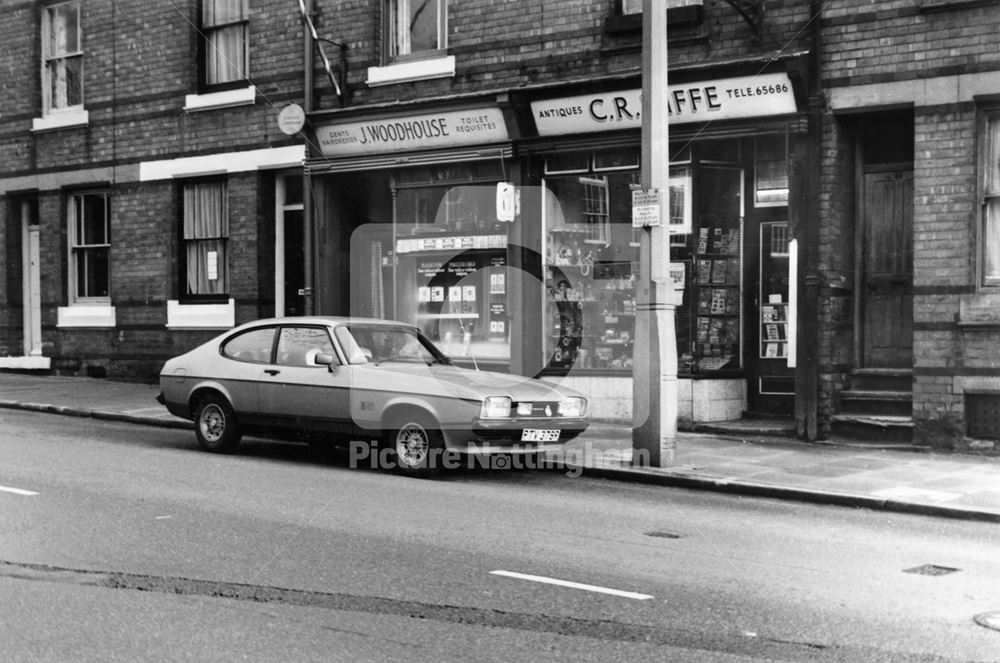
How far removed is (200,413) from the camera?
12.5 meters

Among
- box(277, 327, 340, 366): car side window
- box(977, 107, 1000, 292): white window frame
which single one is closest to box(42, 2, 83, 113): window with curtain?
box(277, 327, 340, 366): car side window

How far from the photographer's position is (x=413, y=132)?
16.8m

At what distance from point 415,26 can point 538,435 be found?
343 inches

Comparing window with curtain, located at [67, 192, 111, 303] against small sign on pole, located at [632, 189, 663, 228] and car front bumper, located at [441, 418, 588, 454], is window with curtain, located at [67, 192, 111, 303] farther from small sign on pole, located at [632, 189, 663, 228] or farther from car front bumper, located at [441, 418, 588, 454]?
small sign on pole, located at [632, 189, 663, 228]

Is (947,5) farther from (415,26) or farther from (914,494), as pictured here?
(415,26)

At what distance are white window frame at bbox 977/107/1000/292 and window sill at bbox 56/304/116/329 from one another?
1463 centimetres

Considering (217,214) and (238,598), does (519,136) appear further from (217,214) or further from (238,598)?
(238,598)

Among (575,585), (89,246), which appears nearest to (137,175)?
(89,246)

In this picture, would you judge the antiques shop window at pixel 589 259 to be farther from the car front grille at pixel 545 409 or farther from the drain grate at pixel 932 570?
the drain grate at pixel 932 570

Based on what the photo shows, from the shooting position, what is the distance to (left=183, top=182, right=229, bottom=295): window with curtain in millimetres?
19406

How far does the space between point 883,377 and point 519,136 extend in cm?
583

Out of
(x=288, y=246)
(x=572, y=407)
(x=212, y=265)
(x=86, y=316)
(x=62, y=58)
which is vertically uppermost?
(x=62, y=58)

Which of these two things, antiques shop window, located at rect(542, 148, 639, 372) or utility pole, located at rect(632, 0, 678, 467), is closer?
utility pole, located at rect(632, 0, 678, 467)

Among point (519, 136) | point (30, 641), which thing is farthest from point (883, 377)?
point (30, 641)
